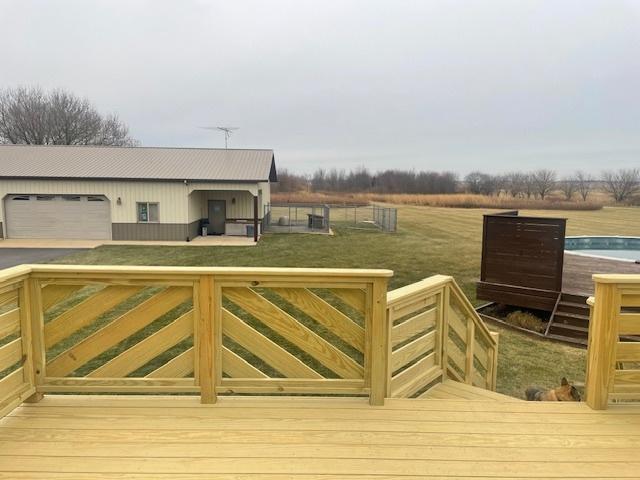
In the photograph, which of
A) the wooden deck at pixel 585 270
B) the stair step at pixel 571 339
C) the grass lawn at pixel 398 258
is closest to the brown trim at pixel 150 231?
the grass lawn at pixel 398 258

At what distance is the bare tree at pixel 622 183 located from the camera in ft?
213

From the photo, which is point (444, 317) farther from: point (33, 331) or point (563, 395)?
point (33, 331)

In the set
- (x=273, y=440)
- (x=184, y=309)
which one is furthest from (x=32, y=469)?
(x=184, y=309)

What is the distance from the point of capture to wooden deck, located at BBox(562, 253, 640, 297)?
9.13 metres

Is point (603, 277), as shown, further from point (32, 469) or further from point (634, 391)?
point (32, 469)

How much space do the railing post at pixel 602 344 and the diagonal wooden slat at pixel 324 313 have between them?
1.54 meters

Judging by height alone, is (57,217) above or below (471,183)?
below

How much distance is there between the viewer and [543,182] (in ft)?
237

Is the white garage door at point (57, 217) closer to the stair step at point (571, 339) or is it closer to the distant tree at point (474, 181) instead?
the stair step at point (571, 339)

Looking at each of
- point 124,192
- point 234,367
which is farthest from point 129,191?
point 234,367

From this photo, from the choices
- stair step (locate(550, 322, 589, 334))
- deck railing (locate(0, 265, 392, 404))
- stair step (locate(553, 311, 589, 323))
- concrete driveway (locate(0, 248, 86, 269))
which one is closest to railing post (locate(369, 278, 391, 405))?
A: deck railing (locate(0, 265, 392, 404))

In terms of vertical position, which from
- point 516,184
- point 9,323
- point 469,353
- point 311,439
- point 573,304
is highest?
point 516,184

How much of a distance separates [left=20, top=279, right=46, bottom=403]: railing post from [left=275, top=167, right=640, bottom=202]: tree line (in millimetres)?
60857

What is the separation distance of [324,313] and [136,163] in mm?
21025
